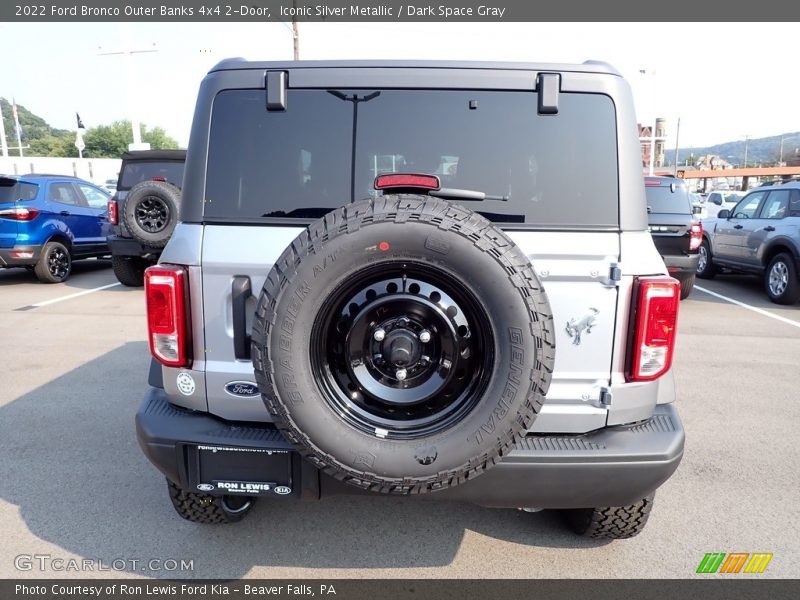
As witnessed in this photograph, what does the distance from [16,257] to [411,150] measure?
8981 millimetres

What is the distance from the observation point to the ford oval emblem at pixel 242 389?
224cm

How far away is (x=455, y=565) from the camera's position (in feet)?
8.38

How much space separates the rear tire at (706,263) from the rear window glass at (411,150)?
9.75 m

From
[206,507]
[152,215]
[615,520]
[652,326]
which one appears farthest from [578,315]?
[152,215]

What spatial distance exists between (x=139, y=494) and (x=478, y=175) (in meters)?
2.54

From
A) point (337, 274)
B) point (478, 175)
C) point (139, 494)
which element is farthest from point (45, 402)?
point (478, 175)

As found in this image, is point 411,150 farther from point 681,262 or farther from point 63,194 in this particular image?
point 63,194

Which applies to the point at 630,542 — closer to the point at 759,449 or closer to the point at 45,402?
the point at 759,449

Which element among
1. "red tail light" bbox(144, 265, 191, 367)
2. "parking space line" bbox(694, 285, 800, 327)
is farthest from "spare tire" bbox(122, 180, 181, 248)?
"parking space line" bbox(694, 285, 800, 327)

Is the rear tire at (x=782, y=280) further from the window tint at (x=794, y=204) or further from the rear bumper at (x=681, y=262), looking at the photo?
the rear bumper at (x=681, y=262)

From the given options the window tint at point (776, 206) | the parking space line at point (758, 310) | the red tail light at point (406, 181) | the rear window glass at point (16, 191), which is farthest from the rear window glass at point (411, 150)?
the rear window glass at point (16, 191)

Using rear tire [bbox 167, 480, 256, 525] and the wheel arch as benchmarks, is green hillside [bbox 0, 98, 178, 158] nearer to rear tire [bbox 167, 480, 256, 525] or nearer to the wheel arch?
the wheel arch

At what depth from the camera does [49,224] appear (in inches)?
360

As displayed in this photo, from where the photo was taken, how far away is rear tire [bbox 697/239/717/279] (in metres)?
10.7
